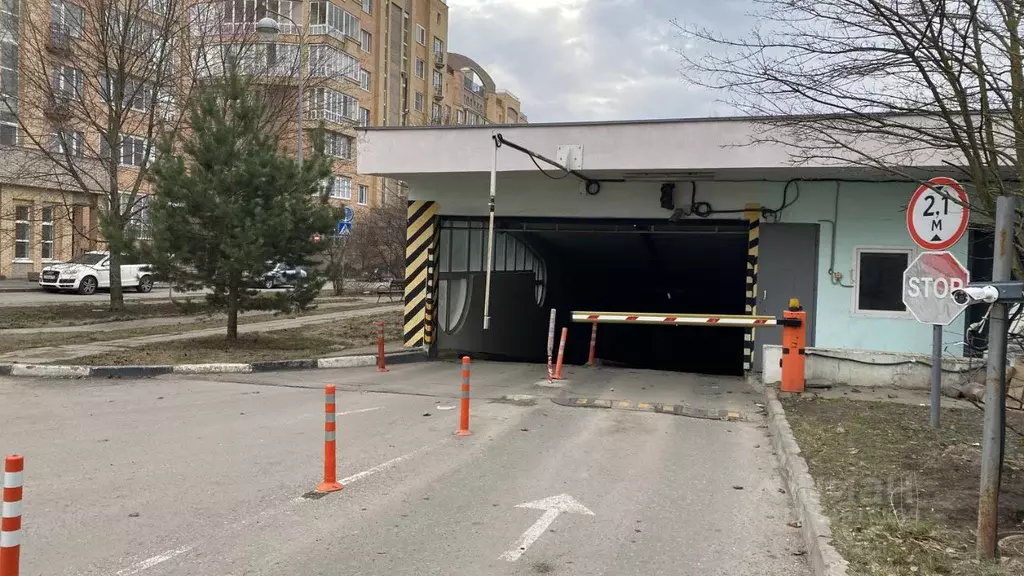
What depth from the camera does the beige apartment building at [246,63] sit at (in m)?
20.5

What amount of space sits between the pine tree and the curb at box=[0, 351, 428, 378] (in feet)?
6.64

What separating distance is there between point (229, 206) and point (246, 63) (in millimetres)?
10956

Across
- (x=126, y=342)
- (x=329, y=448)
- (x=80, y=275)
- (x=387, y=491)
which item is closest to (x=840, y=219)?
(x=387, y=491)

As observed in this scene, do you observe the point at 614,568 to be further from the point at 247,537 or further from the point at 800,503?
the point at 247,537

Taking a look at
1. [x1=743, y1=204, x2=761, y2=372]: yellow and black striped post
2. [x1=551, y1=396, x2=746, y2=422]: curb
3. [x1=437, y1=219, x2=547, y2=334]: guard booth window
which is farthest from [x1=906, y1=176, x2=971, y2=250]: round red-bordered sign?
[x1=437, y1=219, x2=547, y2=334]: guard booth window

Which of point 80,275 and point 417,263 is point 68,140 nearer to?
point 80,275

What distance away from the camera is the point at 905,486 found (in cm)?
601

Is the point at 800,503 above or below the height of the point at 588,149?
below

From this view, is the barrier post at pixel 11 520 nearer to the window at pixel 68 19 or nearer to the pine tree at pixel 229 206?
the pine tree at pixel 229 206

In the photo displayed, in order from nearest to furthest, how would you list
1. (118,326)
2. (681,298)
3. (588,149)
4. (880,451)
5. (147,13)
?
(880,451) → (588,149) → (118,326) → (147,13) → (681,298)

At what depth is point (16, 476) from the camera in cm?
353

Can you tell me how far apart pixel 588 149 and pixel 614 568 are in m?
9.48

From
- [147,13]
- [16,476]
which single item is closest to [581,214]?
[16,476]

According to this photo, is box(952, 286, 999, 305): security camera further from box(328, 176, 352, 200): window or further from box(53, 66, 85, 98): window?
box(328, 176, 352, 200): window
